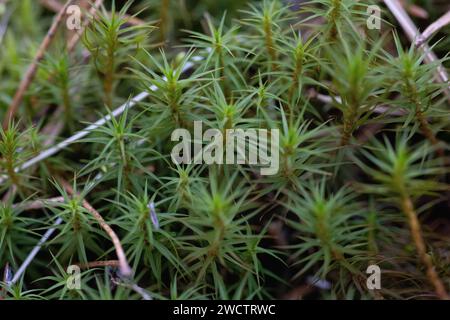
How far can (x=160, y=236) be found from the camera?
3.18 ft

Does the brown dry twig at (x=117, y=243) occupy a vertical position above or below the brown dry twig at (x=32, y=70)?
below

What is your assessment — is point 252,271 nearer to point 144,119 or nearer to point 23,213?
point 144,119

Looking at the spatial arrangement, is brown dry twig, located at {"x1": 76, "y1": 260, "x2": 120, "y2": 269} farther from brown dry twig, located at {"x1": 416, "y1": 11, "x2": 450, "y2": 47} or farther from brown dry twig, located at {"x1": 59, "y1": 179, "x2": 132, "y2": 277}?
brown dry twig, located at {"x1": 416, "y1": 11, "x2": 450, "y2": 47}

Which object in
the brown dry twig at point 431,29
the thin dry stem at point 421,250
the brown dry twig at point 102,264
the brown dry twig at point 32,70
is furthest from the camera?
the brown dry twig at point 32,70

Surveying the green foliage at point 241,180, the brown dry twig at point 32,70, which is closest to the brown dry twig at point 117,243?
the green foliage at point 241,180

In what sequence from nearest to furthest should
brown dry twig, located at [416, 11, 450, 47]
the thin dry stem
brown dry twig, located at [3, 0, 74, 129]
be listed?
the thin dry stem < brown dry twig, located at [416, 11, 450, 47] < brown dry twig, located at [3, 0, 74, 129]

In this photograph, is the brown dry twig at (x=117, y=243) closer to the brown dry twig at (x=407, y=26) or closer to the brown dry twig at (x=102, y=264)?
the brown dry twig at (x=102, y=264)

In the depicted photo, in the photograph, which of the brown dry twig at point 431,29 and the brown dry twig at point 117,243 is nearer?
the brown dry twig at point 117,243

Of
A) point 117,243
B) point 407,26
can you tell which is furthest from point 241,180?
point 407,26

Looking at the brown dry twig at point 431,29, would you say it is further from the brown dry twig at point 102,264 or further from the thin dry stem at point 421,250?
the brown dry twig at point 102,264

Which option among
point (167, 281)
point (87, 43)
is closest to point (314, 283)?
point (167, 281)

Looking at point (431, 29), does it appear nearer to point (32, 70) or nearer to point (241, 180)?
point (241, 180)

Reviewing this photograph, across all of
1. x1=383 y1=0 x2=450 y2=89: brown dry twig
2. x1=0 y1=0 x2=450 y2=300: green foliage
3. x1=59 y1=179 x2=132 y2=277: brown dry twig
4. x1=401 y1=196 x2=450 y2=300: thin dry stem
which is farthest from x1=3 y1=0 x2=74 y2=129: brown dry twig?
x1=401 y1=196 x2=450 y2=300: thin dry stem

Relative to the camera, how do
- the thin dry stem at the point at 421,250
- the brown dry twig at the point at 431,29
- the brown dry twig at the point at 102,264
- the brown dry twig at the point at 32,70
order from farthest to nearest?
the brown dry twig at the point at 32,70 < the brown dry twig at the point at 431,29 < the brown dry twig at the point at 102,264 < the thin dry stem at the point at 421,250
